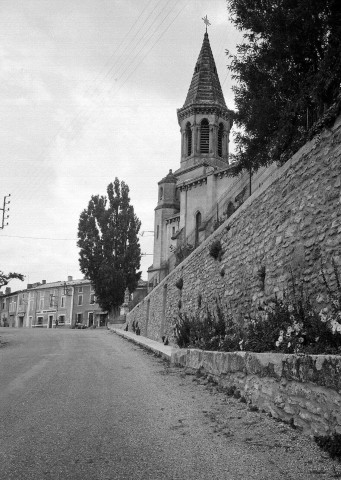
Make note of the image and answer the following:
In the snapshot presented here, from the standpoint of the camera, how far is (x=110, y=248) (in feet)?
132

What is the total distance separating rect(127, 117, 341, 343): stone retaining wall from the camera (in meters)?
6.44

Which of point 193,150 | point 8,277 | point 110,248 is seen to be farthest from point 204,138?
point 8,277

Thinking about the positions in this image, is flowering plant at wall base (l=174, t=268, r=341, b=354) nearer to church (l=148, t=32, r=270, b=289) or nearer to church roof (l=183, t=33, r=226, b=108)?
church (l=148, t=32, r=270, b=289)

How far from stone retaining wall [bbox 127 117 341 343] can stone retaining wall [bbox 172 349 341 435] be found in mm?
1525

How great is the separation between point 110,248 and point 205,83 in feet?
69.6

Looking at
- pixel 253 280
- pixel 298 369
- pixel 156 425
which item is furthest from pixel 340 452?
pixel 253 280

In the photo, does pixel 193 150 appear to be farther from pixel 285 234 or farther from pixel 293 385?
pixel 293 385

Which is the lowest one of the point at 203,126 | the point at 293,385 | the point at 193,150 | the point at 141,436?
the point at 141,436

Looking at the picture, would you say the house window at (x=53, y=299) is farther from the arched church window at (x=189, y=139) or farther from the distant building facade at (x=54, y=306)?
the arched church window at (x=189, y=139)

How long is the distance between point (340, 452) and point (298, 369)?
96 centimetres

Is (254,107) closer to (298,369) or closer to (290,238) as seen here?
(290,238)

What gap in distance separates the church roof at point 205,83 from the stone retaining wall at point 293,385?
42698 mm

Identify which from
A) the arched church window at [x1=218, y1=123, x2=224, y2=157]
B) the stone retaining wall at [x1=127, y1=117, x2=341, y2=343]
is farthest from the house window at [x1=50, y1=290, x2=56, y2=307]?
the stone retaining wall at [x1=127, y1=117, x2=341, y2=343]

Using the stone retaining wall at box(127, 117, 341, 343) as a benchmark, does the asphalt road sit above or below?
below
